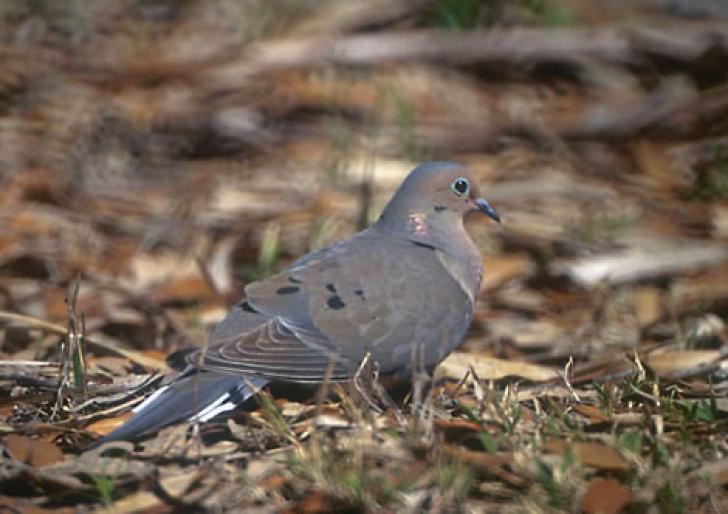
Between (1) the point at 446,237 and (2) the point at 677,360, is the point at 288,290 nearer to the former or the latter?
(1) the point at 446,237

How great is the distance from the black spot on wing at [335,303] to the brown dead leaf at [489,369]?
63 cm

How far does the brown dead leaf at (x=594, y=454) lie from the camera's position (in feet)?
11.6

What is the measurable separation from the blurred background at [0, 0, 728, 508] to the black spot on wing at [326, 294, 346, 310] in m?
0.34

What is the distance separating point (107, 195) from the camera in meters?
6.89

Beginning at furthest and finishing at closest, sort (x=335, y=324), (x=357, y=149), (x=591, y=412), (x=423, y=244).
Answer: (x=357, y=149)
(x=423, y=244)
(x=335, y=324)
(x=591, y=412)

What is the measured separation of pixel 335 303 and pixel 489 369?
843mm

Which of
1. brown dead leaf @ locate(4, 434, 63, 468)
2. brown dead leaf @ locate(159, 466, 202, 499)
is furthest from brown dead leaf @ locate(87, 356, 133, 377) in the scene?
brown dead leaf @ locate(159, 466, 202, 499)

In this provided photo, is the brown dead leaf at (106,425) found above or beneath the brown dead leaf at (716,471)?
beneath

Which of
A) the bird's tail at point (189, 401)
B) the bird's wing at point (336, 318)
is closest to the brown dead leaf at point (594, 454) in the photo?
the bird's wing at point (336, 318)

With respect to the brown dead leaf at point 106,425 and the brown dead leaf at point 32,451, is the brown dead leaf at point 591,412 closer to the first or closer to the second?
the brown dead leaf at point 106,425

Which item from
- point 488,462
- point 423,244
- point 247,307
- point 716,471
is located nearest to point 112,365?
point 247,307

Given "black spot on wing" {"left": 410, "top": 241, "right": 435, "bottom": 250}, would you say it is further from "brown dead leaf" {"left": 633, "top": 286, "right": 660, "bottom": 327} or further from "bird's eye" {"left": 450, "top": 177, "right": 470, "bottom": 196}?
"brown dead leaf" {"left": 633, "top": 286, "right": 660, "bottom": 327}

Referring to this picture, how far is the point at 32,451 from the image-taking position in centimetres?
378

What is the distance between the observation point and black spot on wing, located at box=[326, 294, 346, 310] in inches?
169
